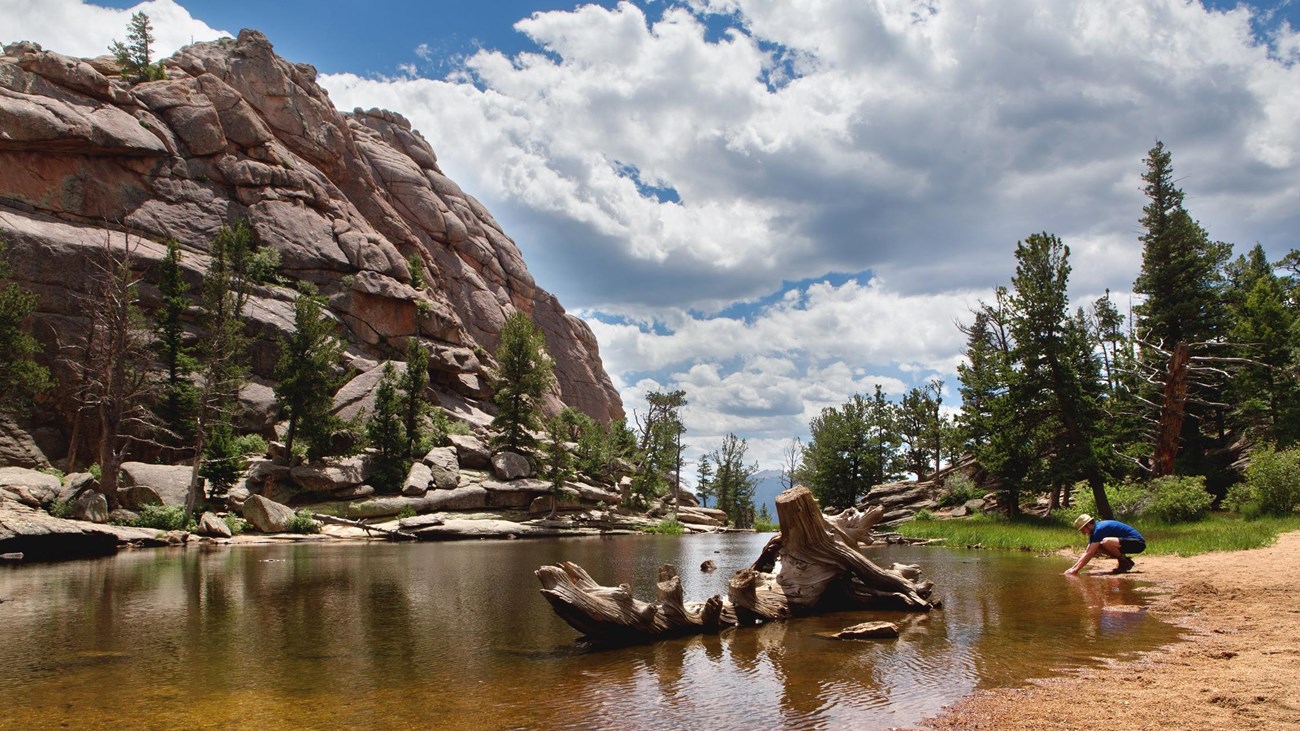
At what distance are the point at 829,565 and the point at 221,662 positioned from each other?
34.8ft

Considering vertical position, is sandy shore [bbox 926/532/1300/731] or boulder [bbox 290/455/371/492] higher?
boulder [bbox 290/455/371/492]

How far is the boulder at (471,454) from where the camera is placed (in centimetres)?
5709

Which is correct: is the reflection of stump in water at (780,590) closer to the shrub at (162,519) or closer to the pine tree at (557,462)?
the shrub at (162,519)

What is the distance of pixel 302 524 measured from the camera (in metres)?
39.7

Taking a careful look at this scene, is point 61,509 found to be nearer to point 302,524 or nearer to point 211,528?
point 211,528

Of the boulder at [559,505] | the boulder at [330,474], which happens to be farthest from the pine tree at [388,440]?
the boulder at [559,505]

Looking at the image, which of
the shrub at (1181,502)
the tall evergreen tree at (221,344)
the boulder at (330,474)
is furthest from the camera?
the boulder at (330,474)

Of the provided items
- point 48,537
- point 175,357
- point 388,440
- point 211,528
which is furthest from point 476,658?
point 175,357

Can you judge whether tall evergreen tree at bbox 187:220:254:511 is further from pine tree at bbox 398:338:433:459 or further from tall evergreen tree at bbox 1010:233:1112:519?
tall evergreen tree at bbox 1010:233:1112:519

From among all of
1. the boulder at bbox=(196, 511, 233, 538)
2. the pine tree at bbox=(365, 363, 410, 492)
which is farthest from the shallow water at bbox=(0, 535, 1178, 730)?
the pine tree at bbox=(365, 363, 410, 492)

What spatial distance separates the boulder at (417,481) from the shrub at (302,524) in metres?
8.48

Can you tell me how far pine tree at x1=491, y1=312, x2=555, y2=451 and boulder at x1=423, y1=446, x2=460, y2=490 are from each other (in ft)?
17.6

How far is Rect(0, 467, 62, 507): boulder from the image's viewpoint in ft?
100

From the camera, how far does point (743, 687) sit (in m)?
8.33
